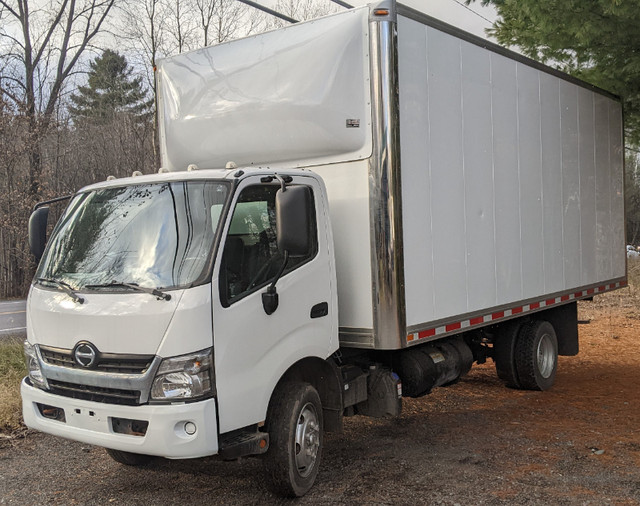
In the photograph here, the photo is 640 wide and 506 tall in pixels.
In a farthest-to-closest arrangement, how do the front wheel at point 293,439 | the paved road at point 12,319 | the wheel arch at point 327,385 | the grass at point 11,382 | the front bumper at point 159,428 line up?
the paved road at point 12,319 → the grass at point 11,382 → the wheel arch at point 327,385 → the front wheel at point 293,439 → the front bumper at point 159,428

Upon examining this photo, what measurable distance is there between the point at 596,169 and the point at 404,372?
4.61 meters

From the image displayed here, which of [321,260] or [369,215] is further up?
[369,215]

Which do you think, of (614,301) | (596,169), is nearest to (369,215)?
(596,169)

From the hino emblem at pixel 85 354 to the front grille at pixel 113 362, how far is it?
0.03m

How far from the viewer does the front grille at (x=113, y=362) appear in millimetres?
4152

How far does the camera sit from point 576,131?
8531mm

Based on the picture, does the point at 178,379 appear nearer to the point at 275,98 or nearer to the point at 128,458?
the point at 128,458

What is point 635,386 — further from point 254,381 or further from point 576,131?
point 254,381

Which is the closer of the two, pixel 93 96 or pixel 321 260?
pixel 321 260

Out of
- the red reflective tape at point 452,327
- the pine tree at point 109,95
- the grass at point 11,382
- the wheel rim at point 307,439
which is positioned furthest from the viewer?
the pine tree at point 109,95

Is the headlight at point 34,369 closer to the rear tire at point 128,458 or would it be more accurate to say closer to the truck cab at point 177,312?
the truck cab at point 177,312

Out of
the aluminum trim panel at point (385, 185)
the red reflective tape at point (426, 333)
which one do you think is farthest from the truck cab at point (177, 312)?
the red reflective tape at point (426, 333)

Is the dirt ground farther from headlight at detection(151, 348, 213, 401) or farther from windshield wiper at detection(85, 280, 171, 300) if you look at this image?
windshield wiper at detection(85, 280, 171, 300)

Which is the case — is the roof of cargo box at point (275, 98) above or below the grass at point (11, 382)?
above
